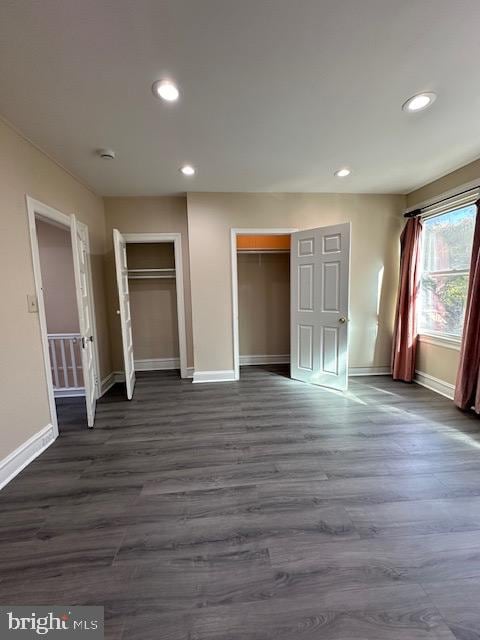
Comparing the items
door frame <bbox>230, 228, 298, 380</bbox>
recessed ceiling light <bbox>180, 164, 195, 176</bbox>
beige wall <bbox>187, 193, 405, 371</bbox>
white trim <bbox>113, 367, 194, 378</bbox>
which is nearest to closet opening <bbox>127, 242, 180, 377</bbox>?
white trim <bbox>113, 367, 194, 378</bbox>

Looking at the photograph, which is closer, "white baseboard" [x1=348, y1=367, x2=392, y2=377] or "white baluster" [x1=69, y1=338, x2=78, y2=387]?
"white baluster" [x1=69, y1=338, x2=78, y2=387]

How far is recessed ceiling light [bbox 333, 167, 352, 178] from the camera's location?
3.08 metres

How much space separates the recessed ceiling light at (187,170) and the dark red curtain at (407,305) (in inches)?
117

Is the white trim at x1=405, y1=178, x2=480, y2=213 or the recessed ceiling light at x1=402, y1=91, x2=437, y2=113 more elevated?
the recessed ceiling light at x1=402, y1=91, x2=437, y2=113

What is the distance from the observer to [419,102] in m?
1.93

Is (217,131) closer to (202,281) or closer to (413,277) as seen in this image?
(202,281)

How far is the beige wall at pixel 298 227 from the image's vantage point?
374 centimetres

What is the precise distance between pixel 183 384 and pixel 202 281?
1511 millimetres

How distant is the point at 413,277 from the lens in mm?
3617

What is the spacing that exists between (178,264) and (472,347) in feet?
12.2

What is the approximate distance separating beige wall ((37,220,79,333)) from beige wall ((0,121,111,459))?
44.4 inches

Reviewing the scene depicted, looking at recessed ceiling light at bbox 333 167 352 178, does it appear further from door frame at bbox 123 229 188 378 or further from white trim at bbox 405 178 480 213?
door frame at bbox 123 229 188 378

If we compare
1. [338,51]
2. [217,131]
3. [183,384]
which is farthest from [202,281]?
[338,51]

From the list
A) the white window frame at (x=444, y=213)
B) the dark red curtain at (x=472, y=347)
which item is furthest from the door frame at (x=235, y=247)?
the dark red curtain at (x=472, y=347)
